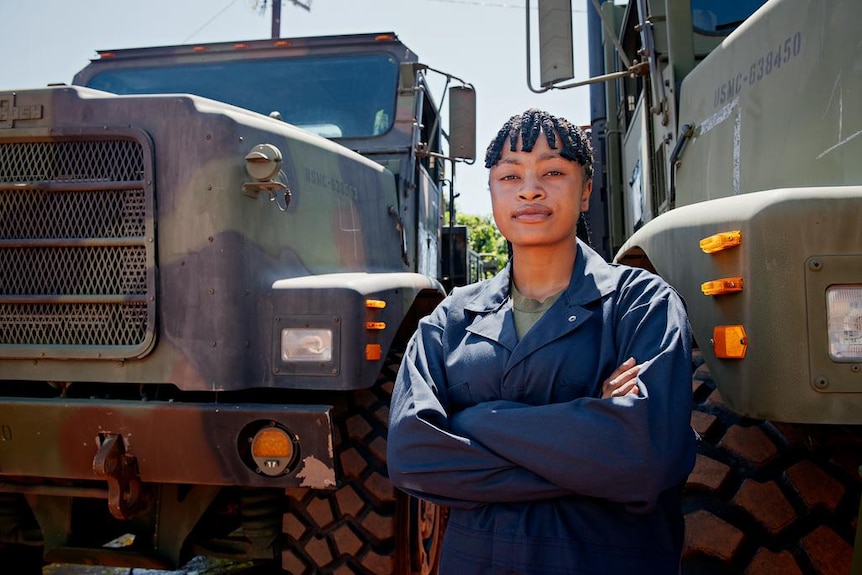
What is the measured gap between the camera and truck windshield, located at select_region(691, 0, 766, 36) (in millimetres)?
3162

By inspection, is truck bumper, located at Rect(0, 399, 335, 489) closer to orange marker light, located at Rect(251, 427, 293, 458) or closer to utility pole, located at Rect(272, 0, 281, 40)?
orange marker light, located at Rect(251, 427, 293, 458)

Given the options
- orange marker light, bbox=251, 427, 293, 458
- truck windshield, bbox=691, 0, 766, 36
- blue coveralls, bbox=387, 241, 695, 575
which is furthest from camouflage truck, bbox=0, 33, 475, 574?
truck windshield, bbox=691, 0, 766, 36

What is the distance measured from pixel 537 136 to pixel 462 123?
7.68 ft

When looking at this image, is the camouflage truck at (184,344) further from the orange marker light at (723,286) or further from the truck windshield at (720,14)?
the truck windshield at (720,14)

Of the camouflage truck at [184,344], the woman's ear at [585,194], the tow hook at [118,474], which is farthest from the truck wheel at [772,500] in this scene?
the tow hook at [118,474]

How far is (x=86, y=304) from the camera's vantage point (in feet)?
8.48

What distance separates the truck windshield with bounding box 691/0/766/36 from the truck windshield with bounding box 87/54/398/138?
5.43ft

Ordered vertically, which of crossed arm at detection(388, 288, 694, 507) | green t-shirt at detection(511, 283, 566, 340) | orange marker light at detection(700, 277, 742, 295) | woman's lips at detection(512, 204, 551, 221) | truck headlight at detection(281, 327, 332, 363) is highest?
woman's lips at detection(512, 204, 551, 221)

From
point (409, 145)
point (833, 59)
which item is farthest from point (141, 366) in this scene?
point (833, 59)

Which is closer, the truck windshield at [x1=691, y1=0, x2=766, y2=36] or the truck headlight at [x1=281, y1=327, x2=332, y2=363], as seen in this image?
the truck headlight at [x1=281, y1=327, x2=332, y2=363]

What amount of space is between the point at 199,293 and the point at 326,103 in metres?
1.98

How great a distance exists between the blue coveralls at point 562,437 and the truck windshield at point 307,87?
8.52 feet

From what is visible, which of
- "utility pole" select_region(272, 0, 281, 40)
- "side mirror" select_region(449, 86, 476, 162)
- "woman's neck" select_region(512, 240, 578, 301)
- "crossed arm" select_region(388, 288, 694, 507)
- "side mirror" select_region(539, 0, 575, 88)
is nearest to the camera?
"crossed arm" select_region(388, 288, 694, 507)

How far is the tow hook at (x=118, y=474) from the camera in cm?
235
